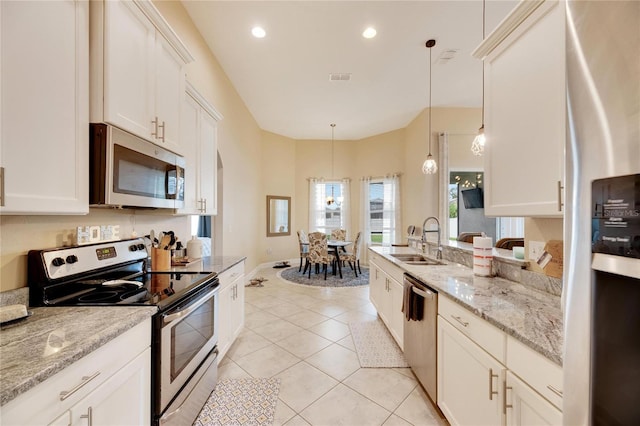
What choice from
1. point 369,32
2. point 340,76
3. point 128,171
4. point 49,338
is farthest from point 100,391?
point 340,76

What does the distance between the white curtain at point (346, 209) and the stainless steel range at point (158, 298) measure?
5.65 metres

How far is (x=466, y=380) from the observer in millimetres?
1391

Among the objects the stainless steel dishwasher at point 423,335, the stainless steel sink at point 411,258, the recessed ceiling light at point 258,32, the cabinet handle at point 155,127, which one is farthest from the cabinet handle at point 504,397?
the recessed ceiling light at point 258,32

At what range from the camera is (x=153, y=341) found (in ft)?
4.03

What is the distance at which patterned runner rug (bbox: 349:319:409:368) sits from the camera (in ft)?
7.89

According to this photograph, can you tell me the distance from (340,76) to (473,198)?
441 cm

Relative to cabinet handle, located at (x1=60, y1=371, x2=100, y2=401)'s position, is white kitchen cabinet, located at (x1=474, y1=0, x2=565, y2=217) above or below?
above

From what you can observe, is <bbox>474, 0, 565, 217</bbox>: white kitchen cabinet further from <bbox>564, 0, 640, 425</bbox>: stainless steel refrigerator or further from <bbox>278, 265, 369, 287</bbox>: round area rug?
<bbox>278, 265, 369, 287</bbox>: round area rug

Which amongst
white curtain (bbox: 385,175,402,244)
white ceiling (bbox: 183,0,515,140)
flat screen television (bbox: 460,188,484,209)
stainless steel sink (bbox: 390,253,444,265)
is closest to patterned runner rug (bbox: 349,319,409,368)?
stainless steel sink (bbox: 390,253,444,265)

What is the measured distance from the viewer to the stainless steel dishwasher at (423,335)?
175 centimetres

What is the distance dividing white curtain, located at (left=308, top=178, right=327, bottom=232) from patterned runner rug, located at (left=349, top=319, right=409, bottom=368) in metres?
4.32

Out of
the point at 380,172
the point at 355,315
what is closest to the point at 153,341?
the point at 355,315

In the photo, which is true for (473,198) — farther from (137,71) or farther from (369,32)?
(137,71)

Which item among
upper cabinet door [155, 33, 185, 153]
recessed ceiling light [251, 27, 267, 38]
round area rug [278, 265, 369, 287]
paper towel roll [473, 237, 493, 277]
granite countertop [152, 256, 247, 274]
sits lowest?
round area rug [278, 265, 369, 287]
